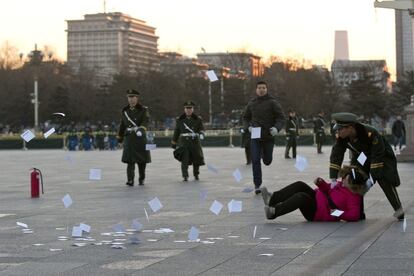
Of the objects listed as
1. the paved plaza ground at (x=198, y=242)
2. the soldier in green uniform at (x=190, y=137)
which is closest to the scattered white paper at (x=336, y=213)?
the paved plaza ground at (x=198, y=242)

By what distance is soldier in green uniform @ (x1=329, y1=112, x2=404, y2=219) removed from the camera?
Answer: 29.1 ft

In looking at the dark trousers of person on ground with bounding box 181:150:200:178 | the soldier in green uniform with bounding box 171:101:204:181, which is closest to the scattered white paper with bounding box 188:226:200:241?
the dark trousers of person on ground with bounding box 181:150:200:178

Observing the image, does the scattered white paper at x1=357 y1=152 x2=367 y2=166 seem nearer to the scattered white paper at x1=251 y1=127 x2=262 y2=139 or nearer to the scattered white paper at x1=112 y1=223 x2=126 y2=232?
the scattered white paper at x1=112 y1=223 x2=126 y2=232

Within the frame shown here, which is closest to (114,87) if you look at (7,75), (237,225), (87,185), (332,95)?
(7,75)

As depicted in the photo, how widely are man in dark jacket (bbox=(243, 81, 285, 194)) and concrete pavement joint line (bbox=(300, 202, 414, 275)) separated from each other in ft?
12.4

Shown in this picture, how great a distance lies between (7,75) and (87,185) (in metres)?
71.6

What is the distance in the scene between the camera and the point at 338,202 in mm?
8914

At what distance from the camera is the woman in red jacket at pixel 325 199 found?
8797 millimetres

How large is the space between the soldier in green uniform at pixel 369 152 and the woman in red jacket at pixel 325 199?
Answer: 13 cm

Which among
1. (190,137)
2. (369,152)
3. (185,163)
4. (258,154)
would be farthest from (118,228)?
(190,137)

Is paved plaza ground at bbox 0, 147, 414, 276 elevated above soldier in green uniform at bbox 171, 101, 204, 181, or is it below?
below

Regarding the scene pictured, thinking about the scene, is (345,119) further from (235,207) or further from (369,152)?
(235,207)

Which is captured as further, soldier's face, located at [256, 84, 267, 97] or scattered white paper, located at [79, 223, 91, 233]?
soldier's face, located at [256, 84, 267, 97]

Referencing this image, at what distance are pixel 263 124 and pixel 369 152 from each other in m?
4.05
